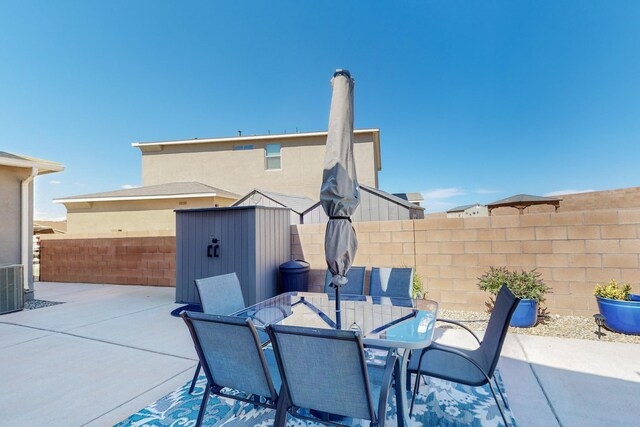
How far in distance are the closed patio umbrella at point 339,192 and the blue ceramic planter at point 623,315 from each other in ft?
12.1

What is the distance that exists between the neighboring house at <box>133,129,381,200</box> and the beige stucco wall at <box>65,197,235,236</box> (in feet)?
7.87

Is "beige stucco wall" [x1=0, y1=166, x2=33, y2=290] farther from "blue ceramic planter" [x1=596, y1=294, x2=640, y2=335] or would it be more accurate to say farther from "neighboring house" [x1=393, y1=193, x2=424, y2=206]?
"neighboring house" [x1=393, y1=193, x2=424, y2=206]

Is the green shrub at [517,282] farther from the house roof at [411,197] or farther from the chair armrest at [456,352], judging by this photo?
the house roof at [411,197]

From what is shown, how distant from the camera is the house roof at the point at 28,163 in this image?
6273 mm

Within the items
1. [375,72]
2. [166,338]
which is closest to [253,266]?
[166,338]

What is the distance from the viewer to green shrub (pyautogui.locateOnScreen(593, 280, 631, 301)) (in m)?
3.91

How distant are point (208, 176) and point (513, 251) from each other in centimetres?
1419

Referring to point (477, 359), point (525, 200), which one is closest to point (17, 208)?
point (477, 359)

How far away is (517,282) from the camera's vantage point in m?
4.39

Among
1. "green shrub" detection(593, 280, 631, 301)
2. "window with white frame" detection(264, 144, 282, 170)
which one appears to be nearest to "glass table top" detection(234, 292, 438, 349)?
"green shrub" detection(593, 280, 631, 301)

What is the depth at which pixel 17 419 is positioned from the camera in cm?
236

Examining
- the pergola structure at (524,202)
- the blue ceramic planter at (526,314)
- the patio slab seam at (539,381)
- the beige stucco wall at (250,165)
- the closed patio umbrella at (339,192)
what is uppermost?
the beige stucco wall at (250,165)

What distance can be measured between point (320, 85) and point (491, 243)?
388 inches

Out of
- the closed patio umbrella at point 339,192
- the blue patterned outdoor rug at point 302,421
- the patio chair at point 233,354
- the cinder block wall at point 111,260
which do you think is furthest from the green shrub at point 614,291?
the cinder block wall at point 111,260
